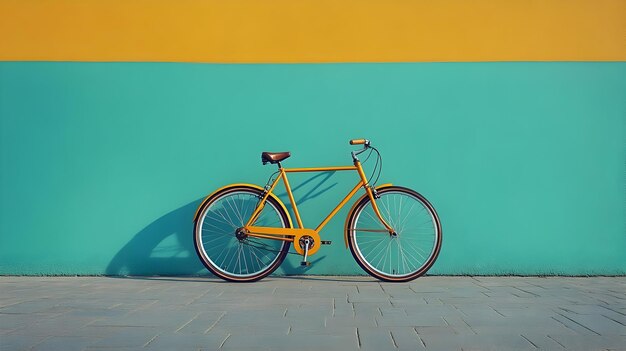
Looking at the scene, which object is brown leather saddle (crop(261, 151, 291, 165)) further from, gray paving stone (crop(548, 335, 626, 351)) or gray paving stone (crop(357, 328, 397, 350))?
gray paving stone (crop(548, 335, 626, 351))

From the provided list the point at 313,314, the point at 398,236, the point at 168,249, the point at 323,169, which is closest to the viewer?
the point at 313,314

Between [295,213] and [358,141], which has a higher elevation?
[358,141]

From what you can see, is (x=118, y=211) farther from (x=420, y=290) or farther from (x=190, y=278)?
(x=420, y=290)

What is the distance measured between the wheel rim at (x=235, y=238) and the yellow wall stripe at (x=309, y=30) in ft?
3.95

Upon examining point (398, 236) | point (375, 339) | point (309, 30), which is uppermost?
point (309, 30)

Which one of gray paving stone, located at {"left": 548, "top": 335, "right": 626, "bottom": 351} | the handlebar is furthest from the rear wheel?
gray paving stone, located at {"left": 548, "top": 335, "right": 626, "bottom": 351}

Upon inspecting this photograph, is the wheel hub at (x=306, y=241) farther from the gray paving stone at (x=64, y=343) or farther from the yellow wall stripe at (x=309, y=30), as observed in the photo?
the gray paving stone at (x=64, y=343)

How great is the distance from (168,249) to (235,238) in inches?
21.9

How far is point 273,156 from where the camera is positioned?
4453mm

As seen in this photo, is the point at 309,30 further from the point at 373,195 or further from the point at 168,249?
the point at 168,249

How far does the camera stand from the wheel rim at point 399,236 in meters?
4.68

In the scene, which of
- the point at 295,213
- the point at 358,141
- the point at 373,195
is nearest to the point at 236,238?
the point at 295,213

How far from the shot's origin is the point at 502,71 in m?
4.75

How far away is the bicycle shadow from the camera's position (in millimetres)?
4750
